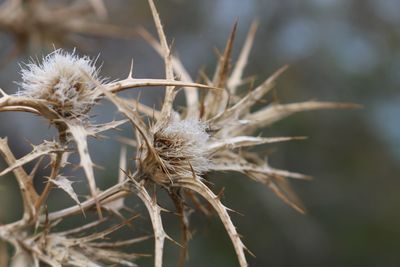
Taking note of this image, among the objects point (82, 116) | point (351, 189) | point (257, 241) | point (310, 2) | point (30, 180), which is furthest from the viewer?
point (310, 2)

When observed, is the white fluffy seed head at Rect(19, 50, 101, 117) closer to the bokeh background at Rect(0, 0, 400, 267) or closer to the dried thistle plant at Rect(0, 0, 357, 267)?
the dried thistle plant at Rect(0, 0, 357, 267)

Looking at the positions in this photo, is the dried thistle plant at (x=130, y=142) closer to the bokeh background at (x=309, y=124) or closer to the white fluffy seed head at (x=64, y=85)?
the white fluffy seed head at (x=64, y=85)

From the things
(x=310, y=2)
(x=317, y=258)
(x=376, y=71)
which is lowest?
(x=317, y=258)

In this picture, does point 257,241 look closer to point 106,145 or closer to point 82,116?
point 106,145

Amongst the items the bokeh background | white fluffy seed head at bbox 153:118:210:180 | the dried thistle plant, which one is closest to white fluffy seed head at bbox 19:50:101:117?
the dried thistle plant

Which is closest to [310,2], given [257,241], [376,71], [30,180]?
[376,71]

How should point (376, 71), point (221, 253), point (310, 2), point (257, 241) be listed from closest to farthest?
point (221, 253), point (257, 241), point (376, 71), point (310, 2)

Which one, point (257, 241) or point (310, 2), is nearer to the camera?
point (257, 241)
